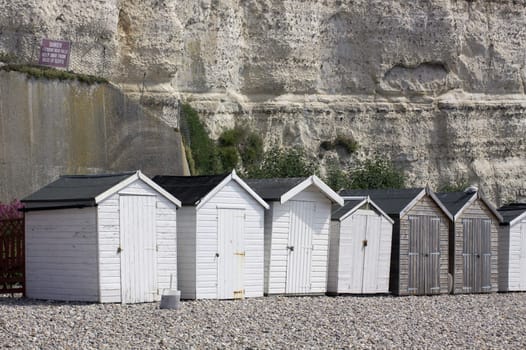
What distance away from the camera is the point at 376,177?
4709cm

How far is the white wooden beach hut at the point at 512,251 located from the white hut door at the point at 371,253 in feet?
18.3

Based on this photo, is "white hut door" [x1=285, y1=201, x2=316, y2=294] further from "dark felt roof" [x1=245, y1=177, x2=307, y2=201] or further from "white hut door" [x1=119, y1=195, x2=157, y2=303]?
"white hut door" [x1=119, y1=195, x2=157, y2=303]

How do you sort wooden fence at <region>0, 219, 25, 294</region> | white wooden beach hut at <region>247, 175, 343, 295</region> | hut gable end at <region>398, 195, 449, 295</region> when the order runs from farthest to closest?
hut gable end at <region>398, 195, 449, 295</region> < white wooden beach hut at <region>247, 175, 343, 295</region> < wooden fence at <region>0, 219, 25, 294</region>

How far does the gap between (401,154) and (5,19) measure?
22.9 metres

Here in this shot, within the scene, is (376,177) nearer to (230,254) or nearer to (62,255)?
(230,254)

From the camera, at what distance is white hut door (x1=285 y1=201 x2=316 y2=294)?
24.8 metres

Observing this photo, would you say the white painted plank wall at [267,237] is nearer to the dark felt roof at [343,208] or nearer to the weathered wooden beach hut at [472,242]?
the dark felt roof at [343,208]

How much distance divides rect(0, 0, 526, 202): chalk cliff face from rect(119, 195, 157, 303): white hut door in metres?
22.2

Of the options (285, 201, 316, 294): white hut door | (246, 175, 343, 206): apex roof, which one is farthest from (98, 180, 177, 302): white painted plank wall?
(285, 201, 316, 294): white hut door

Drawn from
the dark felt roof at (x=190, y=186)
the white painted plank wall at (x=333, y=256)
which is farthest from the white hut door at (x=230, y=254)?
the white painted plank wall at (x=333, y=256)

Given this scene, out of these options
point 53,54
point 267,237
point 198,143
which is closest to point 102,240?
point 267,237

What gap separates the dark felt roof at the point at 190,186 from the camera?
74.9ft

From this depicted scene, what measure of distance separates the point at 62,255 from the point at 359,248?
814 cm

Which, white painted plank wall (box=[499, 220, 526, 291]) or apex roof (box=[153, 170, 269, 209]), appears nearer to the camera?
apex roof (box=[153, 170, 269, 209])
